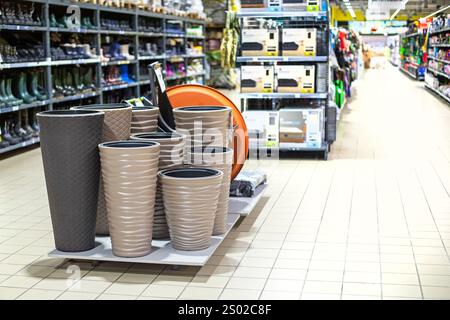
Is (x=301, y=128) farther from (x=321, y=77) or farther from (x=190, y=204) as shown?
(x=190, y=204)

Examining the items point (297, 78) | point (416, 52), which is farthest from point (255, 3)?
point (416, 52)

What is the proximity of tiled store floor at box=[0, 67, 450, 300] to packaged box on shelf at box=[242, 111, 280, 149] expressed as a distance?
29 cm

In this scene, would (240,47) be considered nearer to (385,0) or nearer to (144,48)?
(144,48)

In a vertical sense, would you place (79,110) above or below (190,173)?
above

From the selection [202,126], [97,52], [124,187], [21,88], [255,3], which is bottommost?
[124,187]

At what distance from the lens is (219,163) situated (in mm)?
3758

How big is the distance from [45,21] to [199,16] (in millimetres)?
7564

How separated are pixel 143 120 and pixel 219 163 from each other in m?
0.63

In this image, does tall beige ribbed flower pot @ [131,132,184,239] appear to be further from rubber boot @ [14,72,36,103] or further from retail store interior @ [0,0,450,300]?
rubber boot @ [14,72,36,103]

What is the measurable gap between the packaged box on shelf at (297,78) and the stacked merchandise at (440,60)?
303 inches

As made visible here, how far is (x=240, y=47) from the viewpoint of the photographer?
23.9ft

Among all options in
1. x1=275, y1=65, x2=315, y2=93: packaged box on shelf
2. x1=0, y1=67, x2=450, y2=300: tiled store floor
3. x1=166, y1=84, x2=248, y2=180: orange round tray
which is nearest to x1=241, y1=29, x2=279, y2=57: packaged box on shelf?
x1=275, y1=65, x2=315, y2=93: packaged box on shelf

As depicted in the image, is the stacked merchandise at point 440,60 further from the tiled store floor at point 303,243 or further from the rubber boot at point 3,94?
the rubber boot at point 3,94
